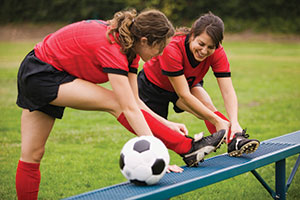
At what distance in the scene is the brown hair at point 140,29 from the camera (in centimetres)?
263

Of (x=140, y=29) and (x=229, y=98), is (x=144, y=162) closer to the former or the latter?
(x=140, y=29)

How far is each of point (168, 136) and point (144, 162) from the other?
0.44 m

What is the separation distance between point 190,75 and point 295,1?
35.1 metres

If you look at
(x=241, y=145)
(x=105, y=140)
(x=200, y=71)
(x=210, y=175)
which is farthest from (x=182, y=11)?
(x=210, y=175)

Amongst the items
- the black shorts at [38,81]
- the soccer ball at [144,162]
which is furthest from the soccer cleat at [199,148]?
the black shorts at [38,81]

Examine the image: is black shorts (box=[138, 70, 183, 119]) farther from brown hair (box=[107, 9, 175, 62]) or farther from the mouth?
brown hair (box=[107, 9, 175, 62])

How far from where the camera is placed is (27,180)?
3115 mm

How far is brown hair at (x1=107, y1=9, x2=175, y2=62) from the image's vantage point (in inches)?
104

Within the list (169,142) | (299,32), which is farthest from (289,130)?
(299,32)

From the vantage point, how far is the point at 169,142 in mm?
2996

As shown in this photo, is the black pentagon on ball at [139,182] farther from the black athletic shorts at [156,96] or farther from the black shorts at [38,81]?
the black athletic shorts at [156,96]

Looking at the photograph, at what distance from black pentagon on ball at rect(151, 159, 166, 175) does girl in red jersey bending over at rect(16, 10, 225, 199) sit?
0.23m

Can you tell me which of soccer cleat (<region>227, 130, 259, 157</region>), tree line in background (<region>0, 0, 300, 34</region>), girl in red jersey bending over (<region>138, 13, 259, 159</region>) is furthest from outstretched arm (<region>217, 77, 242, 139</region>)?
tree line in background (<region>0, 0, 300, 34</region>)

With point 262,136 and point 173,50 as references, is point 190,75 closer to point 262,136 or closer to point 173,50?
point 173,50
